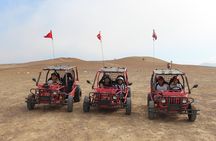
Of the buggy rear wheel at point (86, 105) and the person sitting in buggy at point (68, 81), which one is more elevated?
the person sitting in buggy at point (68, 81)

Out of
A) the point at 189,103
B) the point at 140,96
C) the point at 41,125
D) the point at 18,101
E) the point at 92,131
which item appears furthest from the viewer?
the point at 140,96

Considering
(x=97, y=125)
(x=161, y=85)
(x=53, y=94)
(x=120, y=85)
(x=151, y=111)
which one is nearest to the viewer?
(x=97, y=125)

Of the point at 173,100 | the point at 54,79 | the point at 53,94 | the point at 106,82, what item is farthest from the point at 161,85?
the point at 54,79

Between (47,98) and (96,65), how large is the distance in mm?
28008

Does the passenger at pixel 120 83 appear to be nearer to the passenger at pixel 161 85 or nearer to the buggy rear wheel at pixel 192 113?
the passenger at pixel 161 85

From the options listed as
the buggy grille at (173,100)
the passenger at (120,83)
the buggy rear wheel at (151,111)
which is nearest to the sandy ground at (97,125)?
the buggy rear wheel at (151,111)

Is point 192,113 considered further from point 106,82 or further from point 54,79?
point 54,79

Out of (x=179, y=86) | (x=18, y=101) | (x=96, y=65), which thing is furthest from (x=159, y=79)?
(x=96, y=65)

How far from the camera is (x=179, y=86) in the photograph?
1295 centimetres

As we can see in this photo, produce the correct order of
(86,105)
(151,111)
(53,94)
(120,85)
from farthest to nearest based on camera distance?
(120,85), (53,94), (86,105), (151,111)

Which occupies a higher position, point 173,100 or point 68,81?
point 68,81

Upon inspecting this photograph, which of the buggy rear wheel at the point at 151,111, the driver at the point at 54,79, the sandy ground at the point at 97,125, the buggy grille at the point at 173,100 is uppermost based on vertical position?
the driver at the point at 54,79

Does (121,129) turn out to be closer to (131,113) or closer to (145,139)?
(145,139)

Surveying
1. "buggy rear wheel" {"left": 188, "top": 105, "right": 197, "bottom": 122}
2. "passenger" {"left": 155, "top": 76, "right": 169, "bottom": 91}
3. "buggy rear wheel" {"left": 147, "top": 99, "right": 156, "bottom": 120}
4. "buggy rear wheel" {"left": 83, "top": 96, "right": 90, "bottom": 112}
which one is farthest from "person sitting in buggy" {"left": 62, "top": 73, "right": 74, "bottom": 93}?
"buggy rear wheel" {"left": 188, "top": 105, "right": 197, "bottom": 122}
